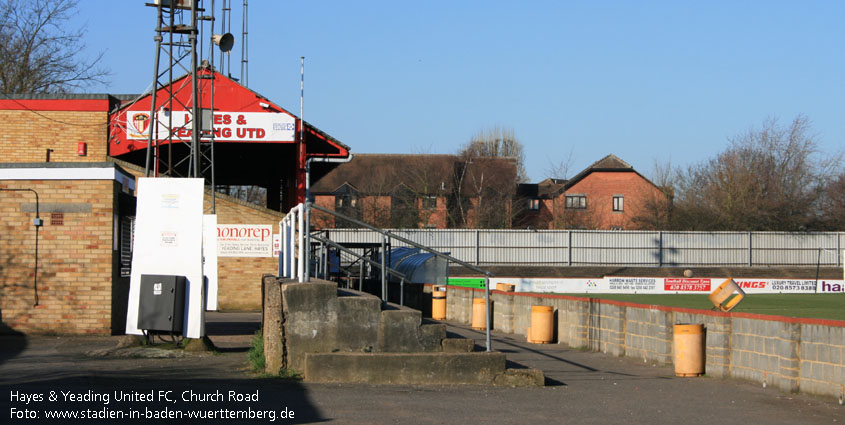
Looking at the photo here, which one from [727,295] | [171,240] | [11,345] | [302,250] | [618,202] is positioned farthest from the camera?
[618,202]

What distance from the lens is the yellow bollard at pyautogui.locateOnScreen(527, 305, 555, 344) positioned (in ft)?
61.2

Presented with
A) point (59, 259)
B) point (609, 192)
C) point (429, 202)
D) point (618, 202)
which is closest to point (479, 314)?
point (59, 259)

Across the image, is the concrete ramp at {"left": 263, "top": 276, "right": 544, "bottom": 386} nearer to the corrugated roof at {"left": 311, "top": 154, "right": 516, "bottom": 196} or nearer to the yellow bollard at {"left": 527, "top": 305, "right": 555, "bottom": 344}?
the yellow bollard at {"left": 527, "top": 305, "right": 555, "bottom": 344}

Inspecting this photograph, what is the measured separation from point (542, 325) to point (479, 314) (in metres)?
4.65

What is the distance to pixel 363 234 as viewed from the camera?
48.4 m

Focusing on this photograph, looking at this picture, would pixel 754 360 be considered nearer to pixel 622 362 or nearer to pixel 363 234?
pixel 622 362

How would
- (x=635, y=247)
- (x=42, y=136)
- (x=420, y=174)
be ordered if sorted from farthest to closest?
(x=420, y=174)
(x=635, y=247)
(x=42, y=136)

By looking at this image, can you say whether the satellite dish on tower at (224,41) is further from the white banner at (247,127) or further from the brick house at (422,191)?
the brick house at (422,191)

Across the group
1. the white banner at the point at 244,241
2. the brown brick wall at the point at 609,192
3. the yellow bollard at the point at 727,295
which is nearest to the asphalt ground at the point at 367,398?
the yellow bollard at the point at 727,295

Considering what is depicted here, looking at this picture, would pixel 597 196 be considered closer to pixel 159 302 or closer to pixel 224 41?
pixel 224 41

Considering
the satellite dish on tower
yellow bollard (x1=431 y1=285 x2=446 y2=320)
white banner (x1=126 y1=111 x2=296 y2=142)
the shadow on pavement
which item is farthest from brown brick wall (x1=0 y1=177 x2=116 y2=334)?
white banner (x1=126 y1=111 x2=296 y2=142)

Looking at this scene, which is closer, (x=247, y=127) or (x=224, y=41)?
(x=224, y=41)

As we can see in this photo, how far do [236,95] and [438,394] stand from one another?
26458mm

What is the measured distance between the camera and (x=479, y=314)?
23203mm
